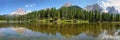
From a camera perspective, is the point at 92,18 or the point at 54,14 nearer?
the point at 92,18

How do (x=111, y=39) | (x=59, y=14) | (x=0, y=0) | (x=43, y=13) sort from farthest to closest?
(x=0, y=0) < (x=43, y=13) < (x=59, y=14) < (x=111, y=39)

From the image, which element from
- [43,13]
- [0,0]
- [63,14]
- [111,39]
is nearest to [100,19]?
[63,14]

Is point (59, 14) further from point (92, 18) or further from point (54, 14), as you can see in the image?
point (92, 18)

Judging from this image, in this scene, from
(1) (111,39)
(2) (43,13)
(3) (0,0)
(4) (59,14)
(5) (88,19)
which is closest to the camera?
(1) (111,39)

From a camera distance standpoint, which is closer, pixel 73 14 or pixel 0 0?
pixel 73 14

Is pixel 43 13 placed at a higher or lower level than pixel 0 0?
lower

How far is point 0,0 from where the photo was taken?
14638 centimetres

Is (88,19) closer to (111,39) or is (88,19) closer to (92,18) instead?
(92,18)

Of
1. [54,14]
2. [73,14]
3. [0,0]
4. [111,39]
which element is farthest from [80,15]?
[111,39]

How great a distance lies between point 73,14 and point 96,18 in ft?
42.7

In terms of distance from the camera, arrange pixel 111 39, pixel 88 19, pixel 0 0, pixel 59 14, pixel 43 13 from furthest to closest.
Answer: pixel 0 0 → pixel 43 13 → pixel 59 14 → pixel 88 19 → pixel 111 39

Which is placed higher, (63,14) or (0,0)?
(0,0)

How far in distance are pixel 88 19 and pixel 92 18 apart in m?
2.29

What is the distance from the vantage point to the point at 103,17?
10781 centimetres
